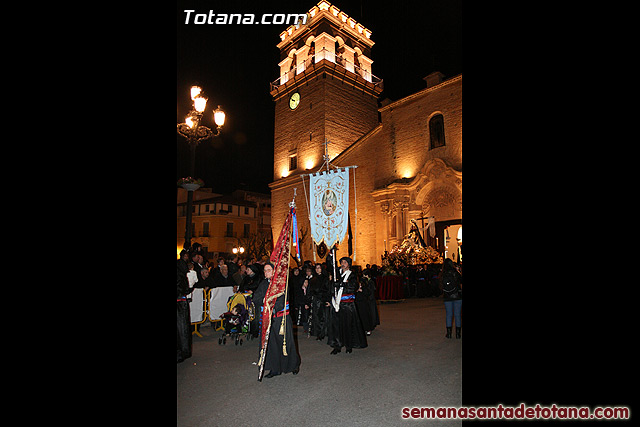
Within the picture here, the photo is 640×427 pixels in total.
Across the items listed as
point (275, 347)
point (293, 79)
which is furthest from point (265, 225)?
point (275, 347)

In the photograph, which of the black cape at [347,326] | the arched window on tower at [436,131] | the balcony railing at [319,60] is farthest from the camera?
the balcony railing at [319,60]

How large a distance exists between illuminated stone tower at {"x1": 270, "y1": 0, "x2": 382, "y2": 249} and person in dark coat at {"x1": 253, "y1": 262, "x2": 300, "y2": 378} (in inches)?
761

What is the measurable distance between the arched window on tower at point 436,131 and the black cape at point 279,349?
Result: 16.4 m

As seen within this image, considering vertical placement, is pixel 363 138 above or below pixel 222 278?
above

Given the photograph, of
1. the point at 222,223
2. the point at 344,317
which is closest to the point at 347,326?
the point at 344,317

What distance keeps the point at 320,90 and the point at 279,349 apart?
887 inches

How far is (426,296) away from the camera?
15.9 meters

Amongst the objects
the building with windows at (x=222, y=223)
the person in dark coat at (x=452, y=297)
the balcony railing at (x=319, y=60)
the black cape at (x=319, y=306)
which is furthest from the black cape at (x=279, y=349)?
the building with windows at (x=222, y=223)

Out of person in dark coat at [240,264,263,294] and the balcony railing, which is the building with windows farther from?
person in dark coat at [240,264,263,294]

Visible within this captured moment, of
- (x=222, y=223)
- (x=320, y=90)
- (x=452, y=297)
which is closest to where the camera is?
(x=452, y=297)

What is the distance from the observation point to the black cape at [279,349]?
5.29 meters

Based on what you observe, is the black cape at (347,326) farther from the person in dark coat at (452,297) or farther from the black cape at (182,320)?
the black cape at (182,320)

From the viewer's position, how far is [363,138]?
22828 mm

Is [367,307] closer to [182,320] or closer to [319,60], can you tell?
[182,320]
